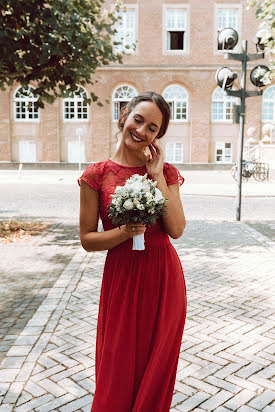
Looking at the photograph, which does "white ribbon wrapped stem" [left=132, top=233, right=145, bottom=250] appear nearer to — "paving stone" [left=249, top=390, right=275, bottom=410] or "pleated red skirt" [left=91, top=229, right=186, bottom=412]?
"pleated red skirt" [left=91, top=229, right=186, bottom=412]

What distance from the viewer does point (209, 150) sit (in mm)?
33031

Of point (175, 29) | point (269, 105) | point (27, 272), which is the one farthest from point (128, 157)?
point (175, 29)

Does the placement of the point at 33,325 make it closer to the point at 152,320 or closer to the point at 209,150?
the point at 152,320

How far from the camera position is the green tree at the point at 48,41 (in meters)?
8.62

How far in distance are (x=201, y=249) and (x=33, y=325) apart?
14.0ft

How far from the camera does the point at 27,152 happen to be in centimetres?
3359

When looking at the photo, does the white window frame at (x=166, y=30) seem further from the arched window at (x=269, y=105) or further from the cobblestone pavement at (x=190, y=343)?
the cobblestone pavement at (x=190, y=343)

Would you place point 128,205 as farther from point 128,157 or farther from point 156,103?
point 156,103

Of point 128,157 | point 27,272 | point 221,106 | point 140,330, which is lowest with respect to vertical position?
point 27,272

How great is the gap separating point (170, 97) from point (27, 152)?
37.0ft

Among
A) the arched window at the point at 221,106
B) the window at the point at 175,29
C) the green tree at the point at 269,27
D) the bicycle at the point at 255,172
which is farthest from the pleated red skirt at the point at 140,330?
the window at the point at 175,29

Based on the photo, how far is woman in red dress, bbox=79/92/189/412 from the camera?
2.43m

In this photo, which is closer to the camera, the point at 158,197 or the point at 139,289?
the point at 158,197

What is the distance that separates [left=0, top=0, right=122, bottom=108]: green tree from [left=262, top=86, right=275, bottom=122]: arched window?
84.3ft
